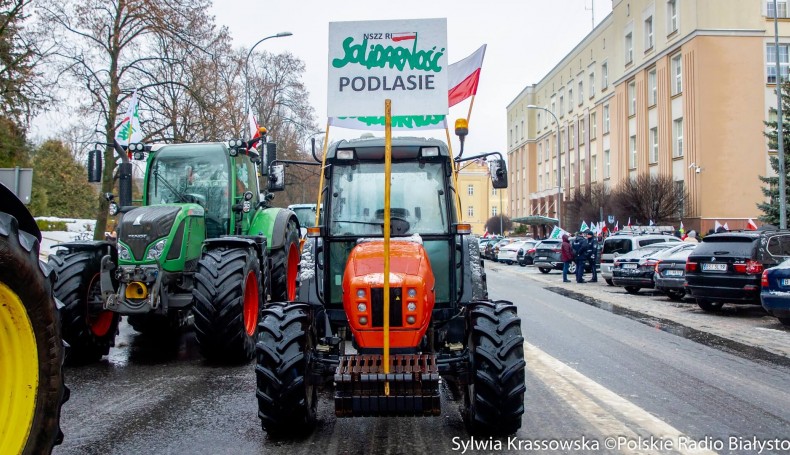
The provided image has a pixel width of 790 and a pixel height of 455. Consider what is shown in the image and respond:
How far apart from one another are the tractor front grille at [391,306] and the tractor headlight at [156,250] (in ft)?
14.1

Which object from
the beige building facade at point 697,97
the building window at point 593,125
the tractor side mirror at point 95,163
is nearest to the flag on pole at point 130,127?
the tractor side mirror at point 95,163

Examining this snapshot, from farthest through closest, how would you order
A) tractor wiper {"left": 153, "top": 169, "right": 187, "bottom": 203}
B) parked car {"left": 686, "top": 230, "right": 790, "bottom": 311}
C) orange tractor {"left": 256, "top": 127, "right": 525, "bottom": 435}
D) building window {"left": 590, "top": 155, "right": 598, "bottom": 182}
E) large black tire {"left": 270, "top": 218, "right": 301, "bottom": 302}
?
building window {"left": 590, "top": 155, "right": 598, "bottom": 182} → parked car {"left": 686, "top": 230, "right": 790, "bottom": 311} → large black tire {"left": 270, "top": 218, "right": 301, "bottom": 302} → tractor wiper {"left": 153, "top": 169, "right": 187, "bottom": 203} → orange tractor {"left": 256, "top": 127, "right": 525, "bottom": 435}

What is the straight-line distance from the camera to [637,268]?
66.3 ft

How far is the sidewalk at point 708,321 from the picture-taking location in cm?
1042

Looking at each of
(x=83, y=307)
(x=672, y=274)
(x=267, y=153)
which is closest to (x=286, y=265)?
(x=267, y=153)

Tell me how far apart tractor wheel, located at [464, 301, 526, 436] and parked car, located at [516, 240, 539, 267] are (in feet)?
112

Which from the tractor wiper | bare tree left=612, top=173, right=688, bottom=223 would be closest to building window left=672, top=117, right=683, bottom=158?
bare tree left=612, top=173, right=688, bottom=223

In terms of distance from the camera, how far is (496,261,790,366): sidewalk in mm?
10422

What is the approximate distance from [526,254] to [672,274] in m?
21.8

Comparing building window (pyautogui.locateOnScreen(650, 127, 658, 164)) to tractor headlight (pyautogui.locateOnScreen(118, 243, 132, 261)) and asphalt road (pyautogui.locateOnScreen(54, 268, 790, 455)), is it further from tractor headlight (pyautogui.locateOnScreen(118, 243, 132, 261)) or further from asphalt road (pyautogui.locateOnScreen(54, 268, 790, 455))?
tractor headlight (pyautogui.locateOnScreen(118, 243, 132, 261))

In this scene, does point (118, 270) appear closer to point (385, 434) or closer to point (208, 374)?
point (208, 374)

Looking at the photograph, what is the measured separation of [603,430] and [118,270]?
5.80m

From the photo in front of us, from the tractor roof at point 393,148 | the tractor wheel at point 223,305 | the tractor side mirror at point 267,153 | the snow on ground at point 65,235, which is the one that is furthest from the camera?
the snow on ground at point 65,235

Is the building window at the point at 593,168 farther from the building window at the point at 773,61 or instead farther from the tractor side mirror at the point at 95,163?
the tractor side mirror at the point at 95,163
